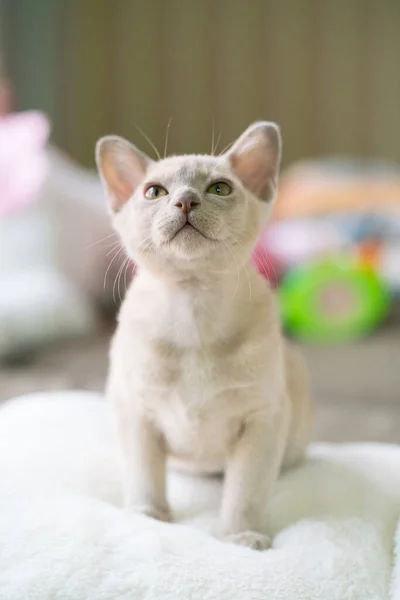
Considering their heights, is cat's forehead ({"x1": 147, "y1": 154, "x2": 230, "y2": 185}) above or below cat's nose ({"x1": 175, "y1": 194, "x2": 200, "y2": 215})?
above

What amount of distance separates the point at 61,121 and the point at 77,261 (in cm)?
174

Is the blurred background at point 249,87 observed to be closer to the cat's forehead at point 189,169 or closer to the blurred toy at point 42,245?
the blurred toy at point 42,245

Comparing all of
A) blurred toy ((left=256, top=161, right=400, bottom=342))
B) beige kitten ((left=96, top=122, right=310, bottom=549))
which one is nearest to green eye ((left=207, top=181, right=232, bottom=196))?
beige kitten ((left=96, top=122, right=310, bottom=549))

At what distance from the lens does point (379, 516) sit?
86 centimetres

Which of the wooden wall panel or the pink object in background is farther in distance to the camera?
the wooden wall panel

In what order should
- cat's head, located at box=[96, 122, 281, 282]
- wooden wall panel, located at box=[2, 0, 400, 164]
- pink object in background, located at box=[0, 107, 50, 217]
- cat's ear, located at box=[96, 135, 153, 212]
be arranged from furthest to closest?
wooden wall panel, located at box=[2, 0, 400, 164], pink object in background, located at box=[0, 107, 50, 217], cat's ear, located at box=[96, 135, 153, 212], cat's head, located at box=[96, 122, 281, 282]

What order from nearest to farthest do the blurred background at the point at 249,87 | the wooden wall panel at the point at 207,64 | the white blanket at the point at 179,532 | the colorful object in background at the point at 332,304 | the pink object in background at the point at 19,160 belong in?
1. the white blanket at the point at 179,532
2. the pink object in background at the point at 19,160
3. the colorful object in background at the point at 332,304
4. the blurred background at the point at 249,87
5. the wooden wall panel at the point at 207,64

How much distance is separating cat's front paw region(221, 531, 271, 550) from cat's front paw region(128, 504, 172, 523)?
79 millimetres

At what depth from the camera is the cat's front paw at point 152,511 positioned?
845mm

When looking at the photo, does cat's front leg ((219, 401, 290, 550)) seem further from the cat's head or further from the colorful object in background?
the colorful object in background

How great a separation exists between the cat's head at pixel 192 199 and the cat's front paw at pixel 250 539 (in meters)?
0.30

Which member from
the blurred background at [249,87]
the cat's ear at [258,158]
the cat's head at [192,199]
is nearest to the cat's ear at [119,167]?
the cat's head at [192,199]

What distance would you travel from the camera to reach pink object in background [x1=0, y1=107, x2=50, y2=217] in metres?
1.57

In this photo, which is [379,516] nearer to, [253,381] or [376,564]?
[376,564]
